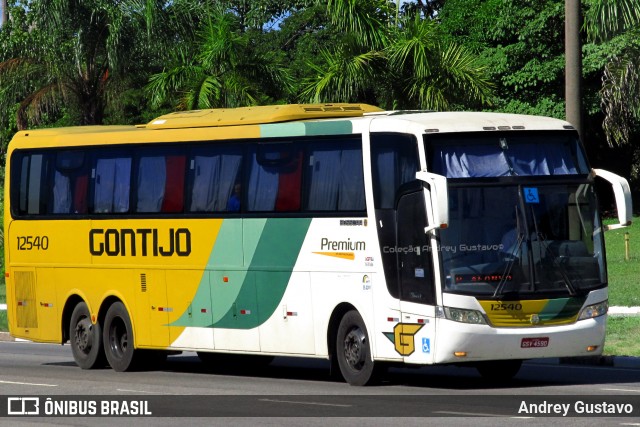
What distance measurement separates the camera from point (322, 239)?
59.5 ft

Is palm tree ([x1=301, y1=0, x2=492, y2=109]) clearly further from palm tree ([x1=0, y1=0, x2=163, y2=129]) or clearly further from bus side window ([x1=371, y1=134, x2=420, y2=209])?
bus side window ([x1=371, y1=134, x2=420, y2=209])

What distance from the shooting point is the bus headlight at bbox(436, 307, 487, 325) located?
16344mm

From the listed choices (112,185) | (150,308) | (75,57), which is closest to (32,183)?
(112,185)

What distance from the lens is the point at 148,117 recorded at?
161 ft

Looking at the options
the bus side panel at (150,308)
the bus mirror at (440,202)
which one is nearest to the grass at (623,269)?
the bus side panel at (150,308)

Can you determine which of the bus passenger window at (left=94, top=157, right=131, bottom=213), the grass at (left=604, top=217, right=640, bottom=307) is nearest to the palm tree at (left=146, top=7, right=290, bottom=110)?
the grass at (left=604, top=217, right=640, bottom=307)

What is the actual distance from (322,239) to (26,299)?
23.5 ft

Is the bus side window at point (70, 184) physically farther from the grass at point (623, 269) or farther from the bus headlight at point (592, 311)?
the grass at point (623, 269)

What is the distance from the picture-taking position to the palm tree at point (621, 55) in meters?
27.1

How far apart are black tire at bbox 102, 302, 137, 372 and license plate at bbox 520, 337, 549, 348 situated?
7252 millimetres

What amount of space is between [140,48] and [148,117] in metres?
12.3

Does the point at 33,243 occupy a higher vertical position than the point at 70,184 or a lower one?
lower

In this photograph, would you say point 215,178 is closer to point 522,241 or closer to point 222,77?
point 522,241

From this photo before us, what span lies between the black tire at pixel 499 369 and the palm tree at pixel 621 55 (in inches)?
433
